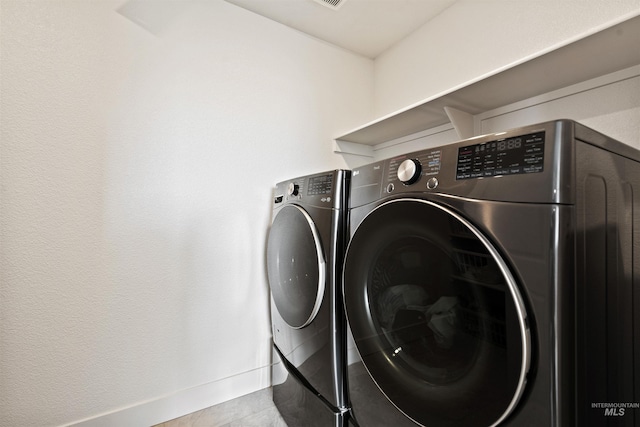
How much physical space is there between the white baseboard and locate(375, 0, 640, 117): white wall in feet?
6.03

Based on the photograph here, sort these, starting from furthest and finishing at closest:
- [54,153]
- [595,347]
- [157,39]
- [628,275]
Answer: [157,39]
[54,153]
[628,275]
[595,347]

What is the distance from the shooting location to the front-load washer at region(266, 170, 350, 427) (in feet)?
3.67

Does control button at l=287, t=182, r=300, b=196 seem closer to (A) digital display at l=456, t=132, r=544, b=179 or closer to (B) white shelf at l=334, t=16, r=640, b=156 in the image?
(B) white shelf at l=334, t=16, r=640, b=156

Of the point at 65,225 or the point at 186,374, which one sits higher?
the point at 65,225

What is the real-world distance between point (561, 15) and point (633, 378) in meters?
1.35

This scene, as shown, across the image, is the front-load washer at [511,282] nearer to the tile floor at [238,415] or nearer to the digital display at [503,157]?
the digital display at [503,157]

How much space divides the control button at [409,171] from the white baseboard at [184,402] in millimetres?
1421

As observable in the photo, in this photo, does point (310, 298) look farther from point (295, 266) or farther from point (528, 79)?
point (528, 79)

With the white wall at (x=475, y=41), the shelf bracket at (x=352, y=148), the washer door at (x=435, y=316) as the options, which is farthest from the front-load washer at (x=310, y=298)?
the white wall at (x=475, y=41)

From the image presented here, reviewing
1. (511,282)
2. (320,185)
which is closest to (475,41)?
(320,185)

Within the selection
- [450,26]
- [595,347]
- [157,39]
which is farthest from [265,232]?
[450,26]

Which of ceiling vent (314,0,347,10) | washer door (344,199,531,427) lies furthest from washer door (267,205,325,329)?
ceiling vent (314,0,347,10)

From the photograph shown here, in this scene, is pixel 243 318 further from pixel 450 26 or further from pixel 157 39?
pixel 450 26

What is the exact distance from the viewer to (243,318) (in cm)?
167
